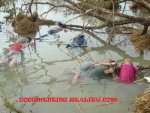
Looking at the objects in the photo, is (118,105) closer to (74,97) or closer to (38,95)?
(74,97)

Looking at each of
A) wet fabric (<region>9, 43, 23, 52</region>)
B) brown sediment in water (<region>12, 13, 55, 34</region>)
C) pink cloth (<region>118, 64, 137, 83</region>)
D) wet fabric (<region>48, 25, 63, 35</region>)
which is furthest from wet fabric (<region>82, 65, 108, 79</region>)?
brown sediment in water (<region>12, 13, 55, 34</region>)

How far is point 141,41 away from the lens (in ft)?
33.2

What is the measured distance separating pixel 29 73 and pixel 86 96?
205cm

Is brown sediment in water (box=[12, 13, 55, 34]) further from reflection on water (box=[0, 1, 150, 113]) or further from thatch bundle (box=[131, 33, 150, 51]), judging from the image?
thatch bundle (box=[131, 33, 150, 51])

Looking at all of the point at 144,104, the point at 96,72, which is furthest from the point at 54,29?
the point at 144,104

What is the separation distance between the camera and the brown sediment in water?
1264 cm

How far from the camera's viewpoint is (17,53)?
9742 millimetres

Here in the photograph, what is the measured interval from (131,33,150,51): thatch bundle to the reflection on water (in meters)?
0.20

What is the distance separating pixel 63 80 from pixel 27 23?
5.37 meters

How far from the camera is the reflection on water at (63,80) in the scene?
259 inches

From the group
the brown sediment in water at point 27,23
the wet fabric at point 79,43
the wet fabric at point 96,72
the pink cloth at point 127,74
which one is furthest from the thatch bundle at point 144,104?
the brown sediment in water at point 27,23

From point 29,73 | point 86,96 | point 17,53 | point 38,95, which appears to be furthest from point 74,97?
point 17,53

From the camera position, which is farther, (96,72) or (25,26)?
(25,26)

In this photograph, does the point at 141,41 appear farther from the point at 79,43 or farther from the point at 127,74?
the point at 127,74
